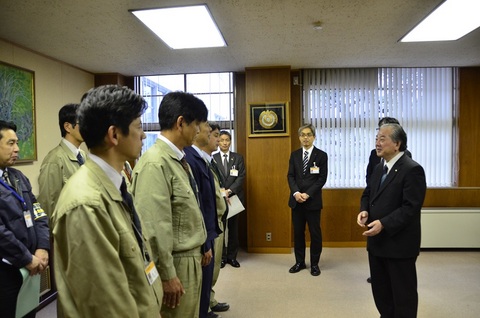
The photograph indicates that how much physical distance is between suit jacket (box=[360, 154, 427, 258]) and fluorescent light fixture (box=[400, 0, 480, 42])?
4.31ft

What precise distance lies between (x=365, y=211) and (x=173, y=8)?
2076 mm

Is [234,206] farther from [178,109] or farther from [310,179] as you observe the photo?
[178,109]

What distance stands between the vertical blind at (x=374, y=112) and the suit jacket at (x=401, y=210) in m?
2.66

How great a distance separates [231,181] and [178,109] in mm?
2637

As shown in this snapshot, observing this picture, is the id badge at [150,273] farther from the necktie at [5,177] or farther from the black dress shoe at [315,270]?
the black dress shoe at [315,270]

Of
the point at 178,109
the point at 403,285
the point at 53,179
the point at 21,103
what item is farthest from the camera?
the point at 21,103

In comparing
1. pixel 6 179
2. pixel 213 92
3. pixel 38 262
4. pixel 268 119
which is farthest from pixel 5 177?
pixel 213 92

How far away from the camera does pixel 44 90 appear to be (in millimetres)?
3881

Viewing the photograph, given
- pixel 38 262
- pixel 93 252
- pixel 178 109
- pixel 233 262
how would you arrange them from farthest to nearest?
pixel 233 262, pixel 38 262, pixel 178 109, pixel 93 252

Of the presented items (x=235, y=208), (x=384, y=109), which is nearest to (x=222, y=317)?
(x=235, y=208)

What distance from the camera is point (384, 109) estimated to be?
486 cm

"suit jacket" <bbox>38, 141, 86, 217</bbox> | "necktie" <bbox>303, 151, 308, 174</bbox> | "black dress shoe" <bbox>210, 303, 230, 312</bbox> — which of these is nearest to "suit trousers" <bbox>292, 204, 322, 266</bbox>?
"necktie" <bbox>303, 151, 308, 174</bbox>

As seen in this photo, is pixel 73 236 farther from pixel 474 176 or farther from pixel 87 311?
pixel 474 176

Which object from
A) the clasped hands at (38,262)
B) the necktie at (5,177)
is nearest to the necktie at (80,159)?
the necktie at (5,177)
